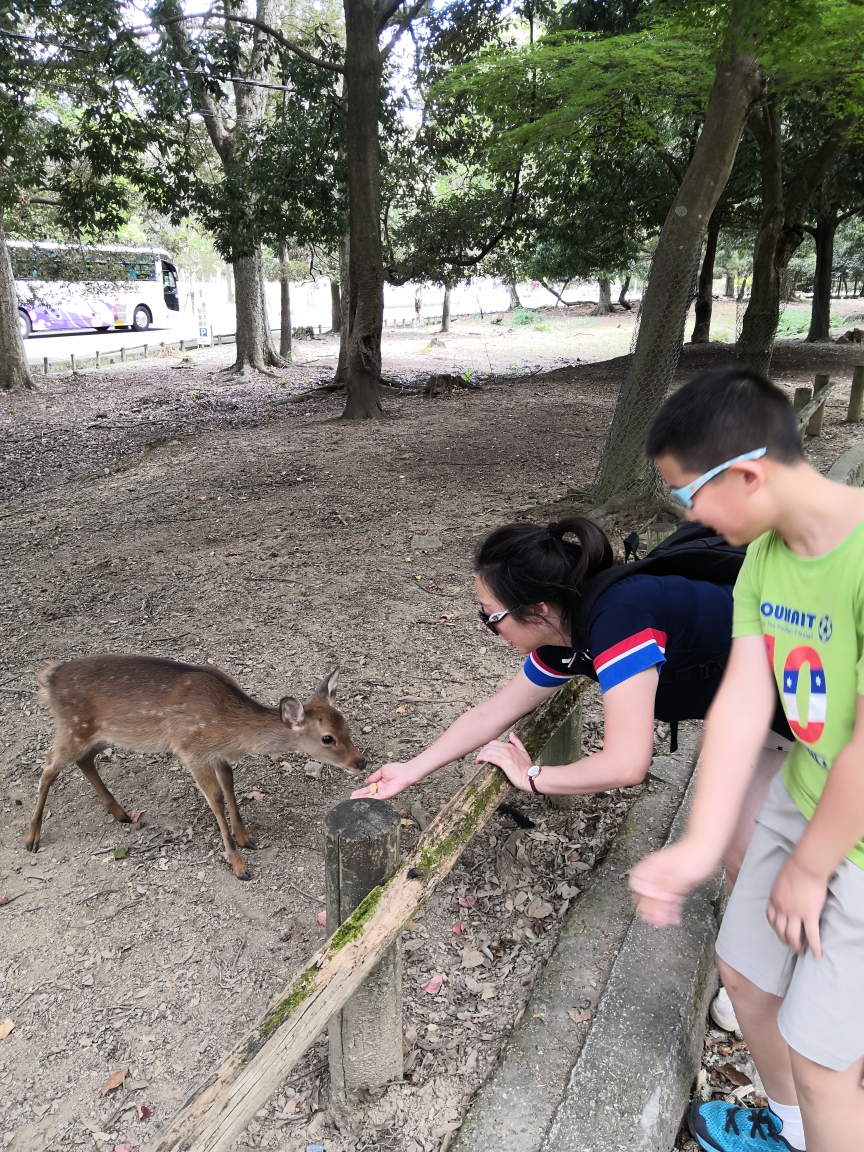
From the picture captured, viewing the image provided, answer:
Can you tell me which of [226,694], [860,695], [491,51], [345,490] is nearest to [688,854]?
[860,695]

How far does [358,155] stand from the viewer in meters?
10.4

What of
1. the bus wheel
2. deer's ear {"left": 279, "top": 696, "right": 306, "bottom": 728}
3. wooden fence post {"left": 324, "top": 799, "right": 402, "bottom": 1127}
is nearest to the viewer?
wooden fence post {"left": 324, "top": 799, "right": 402, "bottom": 1127}

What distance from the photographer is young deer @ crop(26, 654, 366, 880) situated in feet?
10.3

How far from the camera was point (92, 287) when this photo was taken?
73.4ft

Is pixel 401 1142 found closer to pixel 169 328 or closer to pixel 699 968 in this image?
pixel 699 968

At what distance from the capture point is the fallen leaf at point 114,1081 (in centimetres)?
231

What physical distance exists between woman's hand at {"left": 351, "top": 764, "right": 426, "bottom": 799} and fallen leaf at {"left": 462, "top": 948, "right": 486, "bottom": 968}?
0.71 meters

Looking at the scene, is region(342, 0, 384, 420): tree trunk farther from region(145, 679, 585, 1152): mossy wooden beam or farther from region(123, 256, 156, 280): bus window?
region(123, 256, 156, 280): bus window

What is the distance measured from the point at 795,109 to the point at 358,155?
25.6ft

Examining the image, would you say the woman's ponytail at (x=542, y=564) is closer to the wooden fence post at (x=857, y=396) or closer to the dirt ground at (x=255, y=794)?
the dirt ground at (x=255, y=794)

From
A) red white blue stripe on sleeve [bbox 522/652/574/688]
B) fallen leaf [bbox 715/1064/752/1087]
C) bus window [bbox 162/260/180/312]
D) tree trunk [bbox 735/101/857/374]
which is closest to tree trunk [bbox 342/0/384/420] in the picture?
tree trunk [bbox 735/101/857/374]

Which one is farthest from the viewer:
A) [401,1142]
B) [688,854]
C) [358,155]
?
Answer: [358,155]

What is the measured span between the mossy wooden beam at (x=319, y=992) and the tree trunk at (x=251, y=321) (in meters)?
16.3

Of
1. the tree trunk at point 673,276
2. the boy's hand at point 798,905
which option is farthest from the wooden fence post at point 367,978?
the tree trunk at point 673,276
